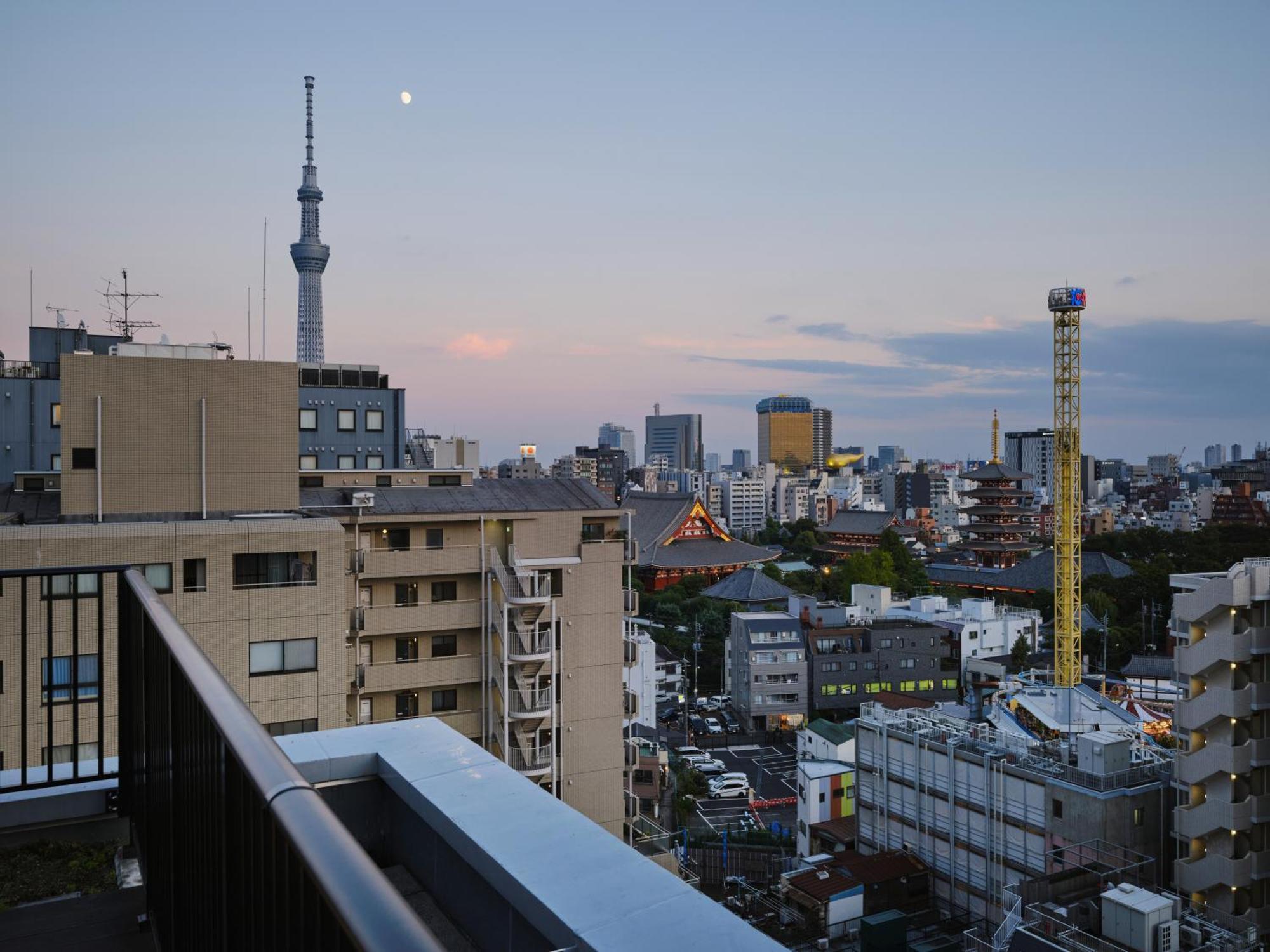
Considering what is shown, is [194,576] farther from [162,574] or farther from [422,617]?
[422,617]

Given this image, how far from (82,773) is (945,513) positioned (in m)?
78.1

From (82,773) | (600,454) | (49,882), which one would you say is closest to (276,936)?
(49,882)

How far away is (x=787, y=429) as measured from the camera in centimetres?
13800

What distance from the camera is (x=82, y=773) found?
8.07 feet

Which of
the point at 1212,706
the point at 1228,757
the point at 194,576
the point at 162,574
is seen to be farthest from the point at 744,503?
Answer: the point at 162,574

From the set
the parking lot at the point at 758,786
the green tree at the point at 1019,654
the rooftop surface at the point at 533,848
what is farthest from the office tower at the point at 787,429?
the rooftop surface at the point at 533,848

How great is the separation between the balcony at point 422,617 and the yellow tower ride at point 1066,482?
1611 cm

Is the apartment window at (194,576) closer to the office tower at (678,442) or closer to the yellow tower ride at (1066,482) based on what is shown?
the yellow tower ride at (1066,482)

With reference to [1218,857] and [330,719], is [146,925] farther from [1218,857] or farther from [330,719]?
[1218,857]

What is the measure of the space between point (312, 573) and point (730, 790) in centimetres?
1245

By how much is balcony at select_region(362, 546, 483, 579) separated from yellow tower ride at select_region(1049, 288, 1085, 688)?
1618 centimetres

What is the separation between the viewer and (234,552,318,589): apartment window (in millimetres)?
7238

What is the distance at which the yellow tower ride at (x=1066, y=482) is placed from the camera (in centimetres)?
2177

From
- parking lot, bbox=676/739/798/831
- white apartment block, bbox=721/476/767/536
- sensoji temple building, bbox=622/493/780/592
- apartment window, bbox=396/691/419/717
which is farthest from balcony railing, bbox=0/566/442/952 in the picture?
white apartment block, bbox=721/476/767/536
